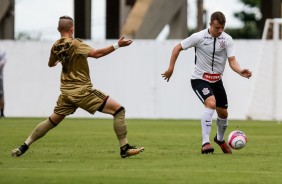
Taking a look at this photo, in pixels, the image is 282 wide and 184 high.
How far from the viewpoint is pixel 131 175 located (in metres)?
11.9

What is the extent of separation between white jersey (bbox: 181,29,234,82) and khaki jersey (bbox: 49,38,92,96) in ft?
6.10

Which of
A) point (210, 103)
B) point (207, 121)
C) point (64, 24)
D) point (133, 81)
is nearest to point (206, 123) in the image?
point (207, 121)

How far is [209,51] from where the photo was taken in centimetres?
1548

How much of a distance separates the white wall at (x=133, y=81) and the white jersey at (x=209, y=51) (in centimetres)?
1566

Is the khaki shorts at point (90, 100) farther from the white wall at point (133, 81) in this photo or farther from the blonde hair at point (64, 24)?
the white wall at point (133, 81)

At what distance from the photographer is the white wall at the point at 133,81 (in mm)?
31438

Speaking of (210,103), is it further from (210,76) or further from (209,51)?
(209,51)

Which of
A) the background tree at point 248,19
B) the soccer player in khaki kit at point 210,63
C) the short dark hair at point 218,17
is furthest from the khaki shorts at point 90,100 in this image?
the background tree at point 248,19

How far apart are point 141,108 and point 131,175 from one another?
19716mm

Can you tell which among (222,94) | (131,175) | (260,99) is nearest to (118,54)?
(260,99)

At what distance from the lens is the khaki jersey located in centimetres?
1419

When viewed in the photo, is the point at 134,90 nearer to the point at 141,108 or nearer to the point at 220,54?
the point at 141,108

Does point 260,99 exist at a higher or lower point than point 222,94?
lower

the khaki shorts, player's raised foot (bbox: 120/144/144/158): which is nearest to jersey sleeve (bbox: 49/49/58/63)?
the khaki shorts
